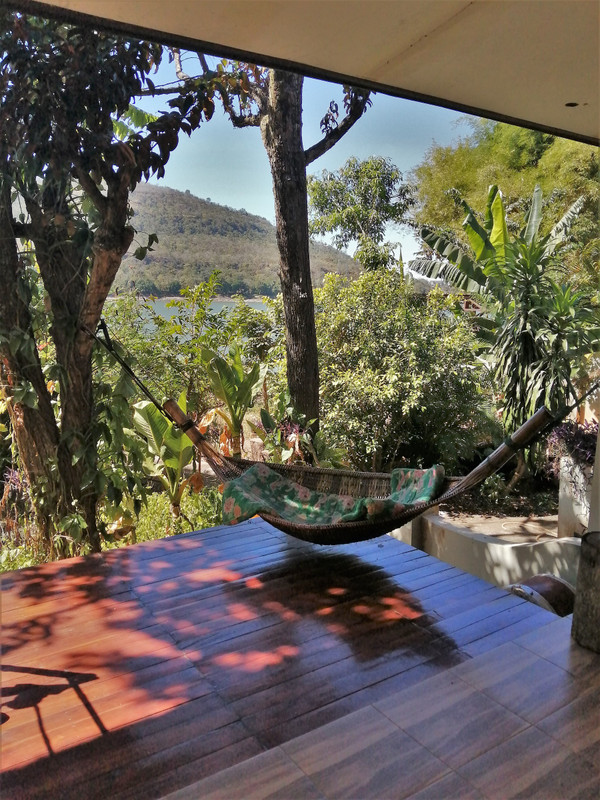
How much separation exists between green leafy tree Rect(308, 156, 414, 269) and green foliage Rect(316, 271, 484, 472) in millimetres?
4482

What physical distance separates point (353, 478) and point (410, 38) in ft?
6.00

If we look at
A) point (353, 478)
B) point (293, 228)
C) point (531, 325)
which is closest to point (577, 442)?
point (531, 325)

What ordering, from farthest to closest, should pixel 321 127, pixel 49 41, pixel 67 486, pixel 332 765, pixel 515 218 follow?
pixel 515 218, pixel 321 127, pixel 67 486, pixel 49 41, pixel 332 765

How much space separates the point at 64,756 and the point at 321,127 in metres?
4.22

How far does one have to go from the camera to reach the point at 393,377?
15.2ft

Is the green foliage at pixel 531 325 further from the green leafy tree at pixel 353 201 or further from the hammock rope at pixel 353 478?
the green leafy tree at pixel 353 201

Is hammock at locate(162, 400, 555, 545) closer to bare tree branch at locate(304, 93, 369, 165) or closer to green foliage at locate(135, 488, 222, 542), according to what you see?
green foliage at locate(135, 488, 222, 542)

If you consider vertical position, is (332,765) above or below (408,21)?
below

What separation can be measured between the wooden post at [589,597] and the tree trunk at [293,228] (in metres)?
2.75

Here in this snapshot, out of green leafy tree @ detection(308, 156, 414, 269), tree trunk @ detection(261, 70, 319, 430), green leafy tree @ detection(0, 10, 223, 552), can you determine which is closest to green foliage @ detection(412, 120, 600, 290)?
green leafy tree @ detection(308, 156, 414, 269)

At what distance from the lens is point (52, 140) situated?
7.92 ft

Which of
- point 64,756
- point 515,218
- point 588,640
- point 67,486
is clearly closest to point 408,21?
point 588,640

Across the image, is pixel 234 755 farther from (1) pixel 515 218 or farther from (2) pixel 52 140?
(1) pixel 515 218

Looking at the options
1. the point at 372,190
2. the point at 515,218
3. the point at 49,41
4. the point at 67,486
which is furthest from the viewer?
the point at 372,190
